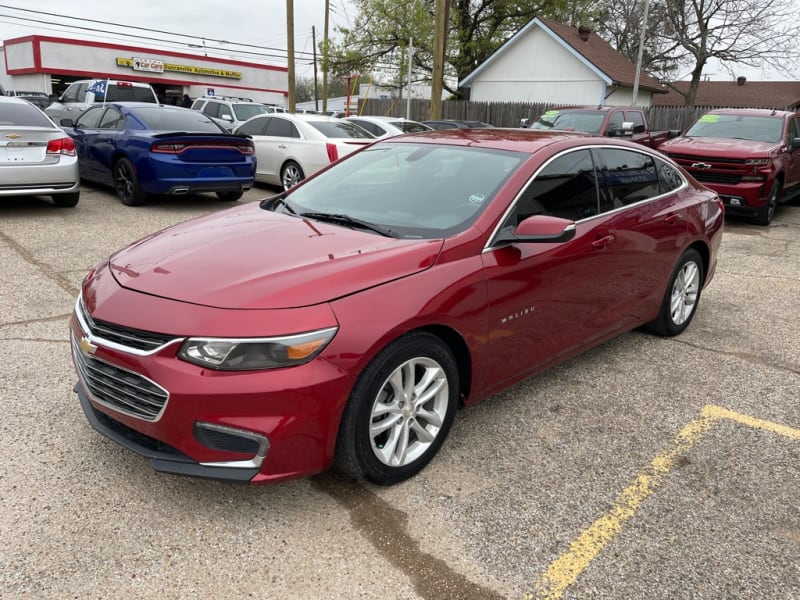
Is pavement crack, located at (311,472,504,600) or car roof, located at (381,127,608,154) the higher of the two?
car roof, located at (381,127,608,154)

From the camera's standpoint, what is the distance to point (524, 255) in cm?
335

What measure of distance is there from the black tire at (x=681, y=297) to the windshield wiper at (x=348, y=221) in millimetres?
2559

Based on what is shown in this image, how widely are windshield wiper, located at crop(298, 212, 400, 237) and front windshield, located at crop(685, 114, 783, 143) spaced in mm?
9803

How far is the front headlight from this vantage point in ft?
8.03

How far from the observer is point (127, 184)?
9469mm

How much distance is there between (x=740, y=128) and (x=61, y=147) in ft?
35.1

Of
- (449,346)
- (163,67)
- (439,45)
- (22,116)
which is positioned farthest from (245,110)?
(163,67)

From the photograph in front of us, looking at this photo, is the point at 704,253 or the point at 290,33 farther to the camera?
the point at 290,33

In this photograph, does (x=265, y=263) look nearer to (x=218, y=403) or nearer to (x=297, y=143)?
(x=218, y=403)

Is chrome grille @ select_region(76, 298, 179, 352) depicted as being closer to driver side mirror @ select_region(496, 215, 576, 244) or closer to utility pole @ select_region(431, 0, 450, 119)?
driver side mirror @ select_region(496, 215, 576, 244)

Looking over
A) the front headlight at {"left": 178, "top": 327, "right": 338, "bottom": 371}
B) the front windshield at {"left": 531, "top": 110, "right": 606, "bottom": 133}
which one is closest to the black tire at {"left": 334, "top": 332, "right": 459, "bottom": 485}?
the front headlight at {"left": 178, "top": 327, "right": 338, "bottom": 371}

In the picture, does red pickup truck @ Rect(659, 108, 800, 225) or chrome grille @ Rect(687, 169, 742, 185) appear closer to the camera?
red pickup truck @ Rect(659, 108, 800, 225)

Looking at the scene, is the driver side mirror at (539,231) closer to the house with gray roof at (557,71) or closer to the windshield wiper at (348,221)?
the windshield wiper at (348,221)

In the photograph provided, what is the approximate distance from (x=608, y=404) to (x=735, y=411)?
2.50 feet
